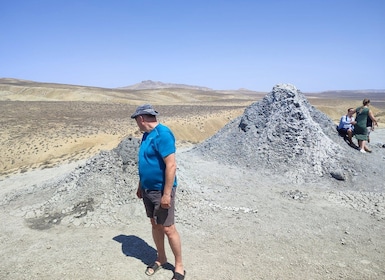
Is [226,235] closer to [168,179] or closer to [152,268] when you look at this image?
[152,268]

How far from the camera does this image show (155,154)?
3.52 metres

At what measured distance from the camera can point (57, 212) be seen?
6.28 meters

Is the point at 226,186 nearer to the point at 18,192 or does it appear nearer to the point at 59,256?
the point at 59,256

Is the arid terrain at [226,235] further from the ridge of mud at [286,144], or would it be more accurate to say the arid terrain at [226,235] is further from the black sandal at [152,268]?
the ridge of mud at [286,144]

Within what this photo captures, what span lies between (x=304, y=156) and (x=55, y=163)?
10.1 m

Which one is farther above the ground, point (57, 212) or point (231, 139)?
point (231, 139)

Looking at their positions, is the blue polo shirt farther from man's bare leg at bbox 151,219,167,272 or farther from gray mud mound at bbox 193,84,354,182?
gray mud mound at bbox 193,84,354,182

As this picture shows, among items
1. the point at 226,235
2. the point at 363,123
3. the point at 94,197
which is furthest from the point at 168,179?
the point at 363,123

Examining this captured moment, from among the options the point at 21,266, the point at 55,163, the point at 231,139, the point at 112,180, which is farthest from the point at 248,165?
the point at 55,163

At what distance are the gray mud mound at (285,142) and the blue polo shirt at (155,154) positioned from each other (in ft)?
18.9

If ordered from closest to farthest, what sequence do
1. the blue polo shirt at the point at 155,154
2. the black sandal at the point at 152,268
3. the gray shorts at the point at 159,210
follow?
the blue polo shirt at the point at 155,154 < the gray shorts at the point at 159,210 < the black sandal at the point at 152,268

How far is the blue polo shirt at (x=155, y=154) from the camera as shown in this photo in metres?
3.43

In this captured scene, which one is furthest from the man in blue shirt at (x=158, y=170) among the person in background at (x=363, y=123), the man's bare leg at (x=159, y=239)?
the person in background at (x=363, y=123)

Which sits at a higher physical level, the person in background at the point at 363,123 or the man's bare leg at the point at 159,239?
the person in background at the point at 363,123
